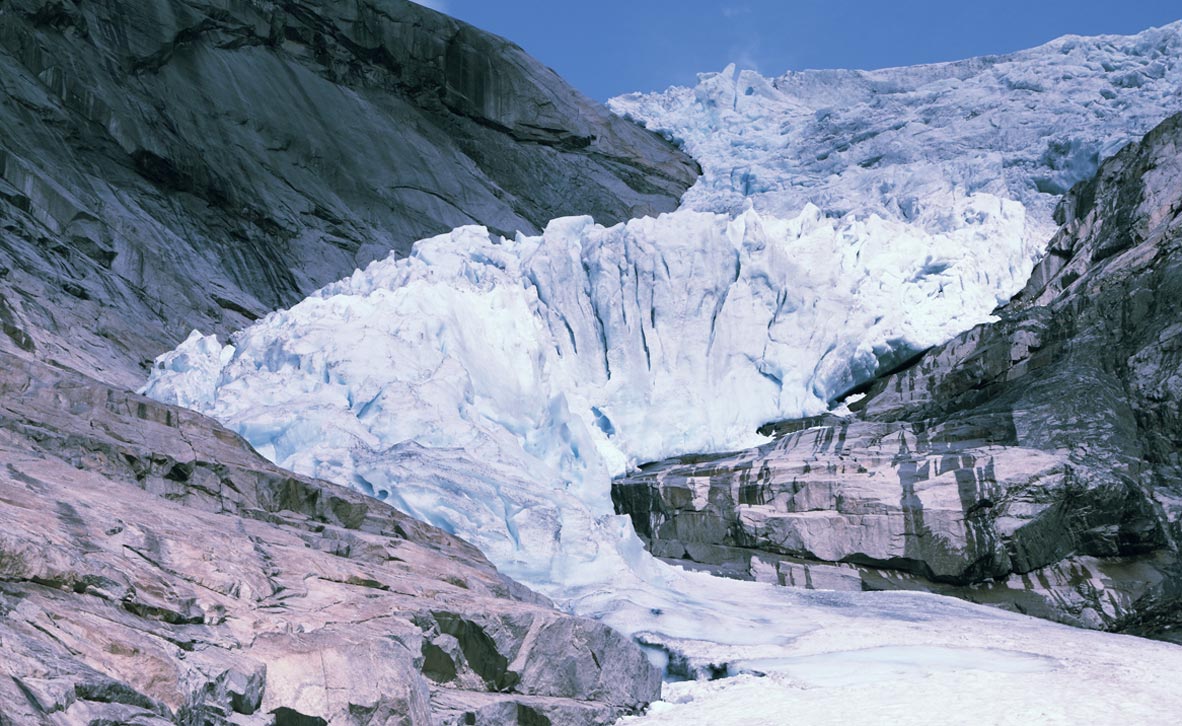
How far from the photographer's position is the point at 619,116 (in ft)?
135

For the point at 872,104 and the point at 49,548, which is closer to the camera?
the point at 49,548

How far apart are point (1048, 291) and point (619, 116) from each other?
65.9ft

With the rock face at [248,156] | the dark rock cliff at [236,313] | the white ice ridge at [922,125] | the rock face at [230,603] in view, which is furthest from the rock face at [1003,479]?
the rock face at [248,156]

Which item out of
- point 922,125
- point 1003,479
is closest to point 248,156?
point 922,125

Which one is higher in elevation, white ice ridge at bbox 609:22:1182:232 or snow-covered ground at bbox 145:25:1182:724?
white ice ridge at bbox 609:22:1182:232

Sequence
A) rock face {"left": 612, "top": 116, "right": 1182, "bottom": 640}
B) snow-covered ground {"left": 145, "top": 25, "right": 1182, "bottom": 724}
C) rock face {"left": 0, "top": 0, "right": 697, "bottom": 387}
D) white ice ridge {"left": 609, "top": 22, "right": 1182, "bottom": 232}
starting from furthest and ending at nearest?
1. white ice ridge {"left": 609, "top": 22, "right": 1182, "bottom": 232}
2. rock face {"left": 0, "top": 0, "right": 697, "bottom": 387}
3. rock face {"left": 612, "top": 116, "right": 1182, "bottom": 640}
4. snow-covered ground {"left": 145, "top": 25, "right": 1182, "bottom": 724}

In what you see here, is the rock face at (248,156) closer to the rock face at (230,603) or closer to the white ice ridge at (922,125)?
the white ice ridge at (922,125)

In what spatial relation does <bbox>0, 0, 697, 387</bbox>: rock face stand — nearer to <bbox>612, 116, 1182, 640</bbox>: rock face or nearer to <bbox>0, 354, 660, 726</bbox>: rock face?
<bbox>0, 354, 660, 726</bbox>: rock face

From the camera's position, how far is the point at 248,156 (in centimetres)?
3131

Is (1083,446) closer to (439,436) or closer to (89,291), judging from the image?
(439,436)

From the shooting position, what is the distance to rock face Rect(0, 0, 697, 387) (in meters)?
24.7

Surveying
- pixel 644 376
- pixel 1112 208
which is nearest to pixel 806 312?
pixel 644 376

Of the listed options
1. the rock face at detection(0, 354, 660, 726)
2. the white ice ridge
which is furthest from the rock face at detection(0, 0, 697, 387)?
the rock face at detection(0, 354, 660, 726)

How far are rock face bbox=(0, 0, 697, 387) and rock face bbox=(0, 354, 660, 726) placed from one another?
8.83 metres
